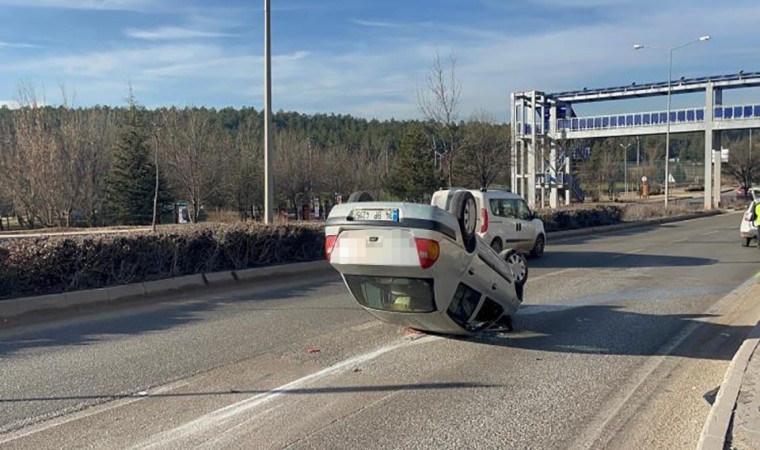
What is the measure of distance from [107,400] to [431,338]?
3.78 metres

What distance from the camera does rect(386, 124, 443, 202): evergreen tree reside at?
194 feet

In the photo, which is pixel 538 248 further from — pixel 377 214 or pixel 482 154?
pixel 482 154

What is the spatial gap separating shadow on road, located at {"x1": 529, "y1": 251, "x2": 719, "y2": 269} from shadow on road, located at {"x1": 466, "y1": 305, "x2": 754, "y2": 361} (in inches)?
244

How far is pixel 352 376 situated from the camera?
625 centimetres

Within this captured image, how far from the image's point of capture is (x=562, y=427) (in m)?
4.99

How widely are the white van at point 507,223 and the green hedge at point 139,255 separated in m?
4.75

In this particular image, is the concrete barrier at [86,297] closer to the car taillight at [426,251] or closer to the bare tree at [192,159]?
the car taillight at [426,251]

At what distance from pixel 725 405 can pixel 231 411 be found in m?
3.98

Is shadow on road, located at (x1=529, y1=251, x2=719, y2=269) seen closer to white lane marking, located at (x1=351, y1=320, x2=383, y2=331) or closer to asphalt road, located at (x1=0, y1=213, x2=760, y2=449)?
asphalt road, located at (x1=0, y1=213, x2=760, y2=449)

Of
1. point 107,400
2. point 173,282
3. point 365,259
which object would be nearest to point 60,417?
Answer: point 107,400

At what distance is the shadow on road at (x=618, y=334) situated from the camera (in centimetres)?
748

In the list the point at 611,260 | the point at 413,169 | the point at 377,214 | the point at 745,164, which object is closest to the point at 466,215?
the point at 377,214

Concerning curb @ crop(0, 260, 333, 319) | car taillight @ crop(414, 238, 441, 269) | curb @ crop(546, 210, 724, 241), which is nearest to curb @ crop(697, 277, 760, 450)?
car taillight @ crop(414, 238, 441, 269)

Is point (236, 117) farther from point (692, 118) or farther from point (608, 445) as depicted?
point (608, 445)
